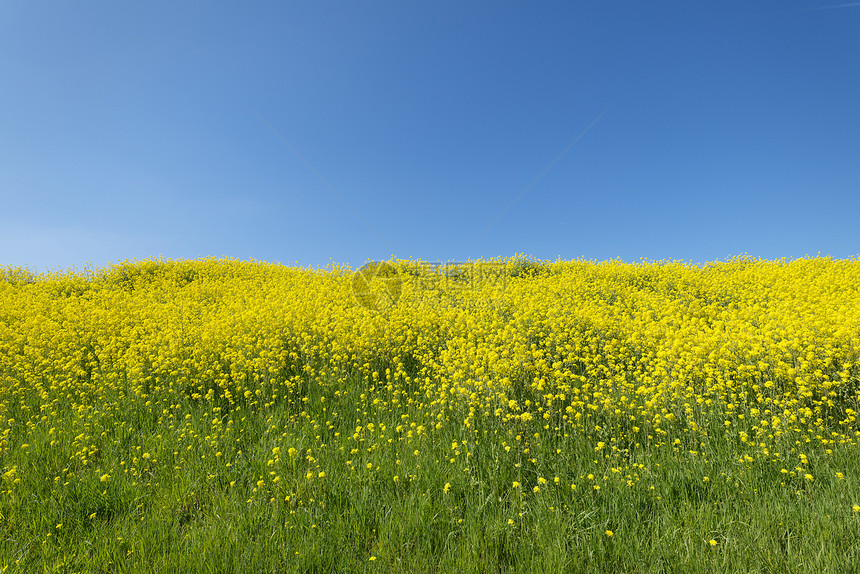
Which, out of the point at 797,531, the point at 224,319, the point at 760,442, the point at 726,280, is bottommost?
the point at 797,531

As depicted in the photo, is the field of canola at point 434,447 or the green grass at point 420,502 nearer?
the green grass at point 420,502

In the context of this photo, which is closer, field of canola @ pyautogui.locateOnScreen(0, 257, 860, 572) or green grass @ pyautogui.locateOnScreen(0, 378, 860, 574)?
green grass @ pyautogui.locateOnScreen(0, 378, 860, 574)

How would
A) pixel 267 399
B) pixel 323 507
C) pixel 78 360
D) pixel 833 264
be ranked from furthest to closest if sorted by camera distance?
pixel 833 264, pixel 78 360, pixel 267 399, pixel 323 507

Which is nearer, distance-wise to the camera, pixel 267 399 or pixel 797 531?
pixel 797 531

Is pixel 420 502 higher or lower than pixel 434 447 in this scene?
lower

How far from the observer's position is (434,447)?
4.14 meters

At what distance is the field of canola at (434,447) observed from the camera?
2.85 meters

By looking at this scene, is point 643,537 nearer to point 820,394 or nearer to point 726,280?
point 820,394

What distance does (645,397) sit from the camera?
4.95 metres

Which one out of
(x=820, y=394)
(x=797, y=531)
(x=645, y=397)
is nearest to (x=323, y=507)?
(x=797, y=531)

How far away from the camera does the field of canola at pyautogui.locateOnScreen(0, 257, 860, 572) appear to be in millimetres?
2850

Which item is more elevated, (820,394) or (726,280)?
(726,280)

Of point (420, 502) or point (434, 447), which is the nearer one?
point (420, 502)

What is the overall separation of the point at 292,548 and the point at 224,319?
24.6 ft
